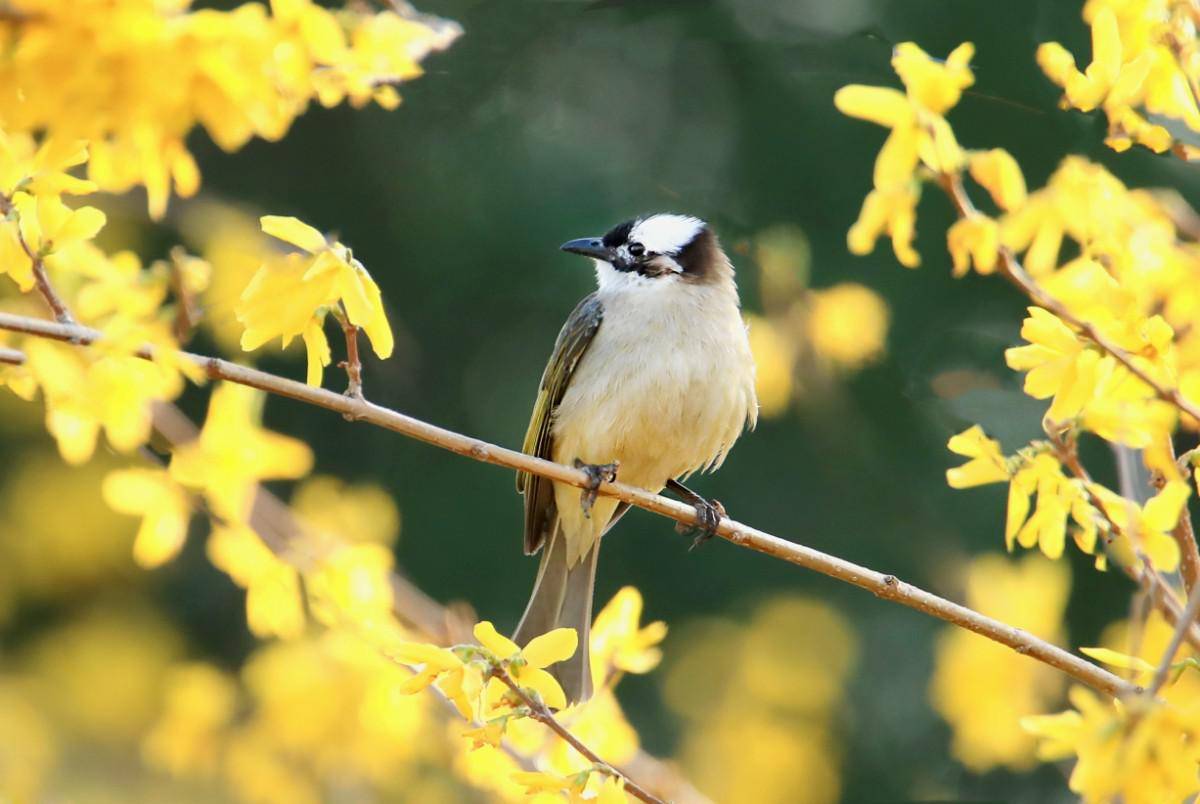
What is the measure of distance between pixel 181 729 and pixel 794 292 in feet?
6.50

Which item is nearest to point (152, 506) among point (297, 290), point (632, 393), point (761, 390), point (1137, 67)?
point (297, 290)

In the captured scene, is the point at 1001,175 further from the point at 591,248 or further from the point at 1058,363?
the point at 591,248

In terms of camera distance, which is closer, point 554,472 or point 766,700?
point 554,472

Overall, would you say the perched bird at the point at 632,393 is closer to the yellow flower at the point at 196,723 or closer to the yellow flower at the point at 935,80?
the yellow flower at the point at 196,723

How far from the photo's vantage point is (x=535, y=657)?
1.94 m

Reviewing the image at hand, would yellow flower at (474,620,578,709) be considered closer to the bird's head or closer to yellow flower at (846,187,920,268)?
yellow flower at (846,187,920,268)

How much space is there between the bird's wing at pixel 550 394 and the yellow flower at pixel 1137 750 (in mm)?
2053

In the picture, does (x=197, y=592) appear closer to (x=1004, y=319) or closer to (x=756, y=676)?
(x=756, y=676)

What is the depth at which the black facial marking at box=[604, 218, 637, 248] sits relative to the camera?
3727 millimetres

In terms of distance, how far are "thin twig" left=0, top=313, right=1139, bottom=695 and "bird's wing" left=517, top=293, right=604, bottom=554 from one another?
1136 millimetres

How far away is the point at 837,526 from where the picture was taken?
15.5ft

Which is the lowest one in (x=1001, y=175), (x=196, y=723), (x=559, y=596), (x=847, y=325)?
(x=196, y=723)

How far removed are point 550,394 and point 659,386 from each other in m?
0.34

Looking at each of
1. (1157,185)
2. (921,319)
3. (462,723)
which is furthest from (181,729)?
(1157,185)
